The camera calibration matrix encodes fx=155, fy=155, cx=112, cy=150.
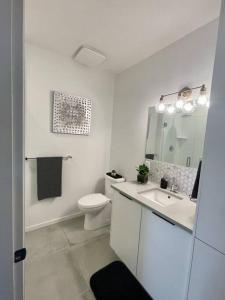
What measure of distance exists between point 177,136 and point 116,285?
164 centimetres

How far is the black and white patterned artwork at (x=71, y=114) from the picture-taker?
2.16 m

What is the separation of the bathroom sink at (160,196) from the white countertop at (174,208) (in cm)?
5

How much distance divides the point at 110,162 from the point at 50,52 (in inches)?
73.8

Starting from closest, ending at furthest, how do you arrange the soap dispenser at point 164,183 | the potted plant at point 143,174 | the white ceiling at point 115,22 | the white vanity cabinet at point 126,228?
the white ceiling at point 115,22
the white vanity cabinet at point 126,228
the soap dispenser at point 164,183
the potted plant at point 143,174

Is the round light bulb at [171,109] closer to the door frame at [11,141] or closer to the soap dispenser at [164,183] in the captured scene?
the soap dispenser at [164,183]

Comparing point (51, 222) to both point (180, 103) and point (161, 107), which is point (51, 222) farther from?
point (180, 103)

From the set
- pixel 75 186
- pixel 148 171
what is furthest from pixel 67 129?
pixel 148 171

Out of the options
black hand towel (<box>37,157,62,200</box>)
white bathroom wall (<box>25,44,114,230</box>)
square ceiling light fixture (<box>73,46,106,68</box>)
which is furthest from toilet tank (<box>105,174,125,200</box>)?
square ceiling light fixture (<box>73,46,106,68</box>)

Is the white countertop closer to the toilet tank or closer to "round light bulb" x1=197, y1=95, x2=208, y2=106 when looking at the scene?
the toilet tank

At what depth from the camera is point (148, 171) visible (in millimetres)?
1956

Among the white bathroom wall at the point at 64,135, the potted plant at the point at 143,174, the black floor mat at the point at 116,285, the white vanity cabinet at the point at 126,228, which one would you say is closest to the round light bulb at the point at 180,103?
the potted plant at the point at 143,174

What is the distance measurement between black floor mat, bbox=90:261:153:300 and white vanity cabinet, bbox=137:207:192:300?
0.12 meters

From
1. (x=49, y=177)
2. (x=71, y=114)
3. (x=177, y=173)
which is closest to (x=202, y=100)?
(x=177, y=173)

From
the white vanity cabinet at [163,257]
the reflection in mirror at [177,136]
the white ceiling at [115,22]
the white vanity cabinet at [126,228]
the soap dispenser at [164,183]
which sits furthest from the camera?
the soap dispenser at [164,183]
